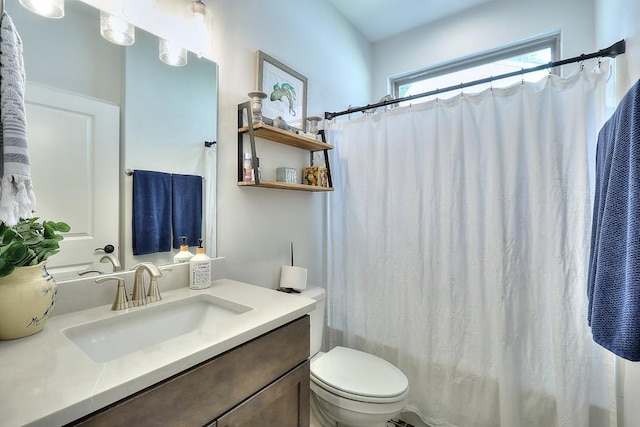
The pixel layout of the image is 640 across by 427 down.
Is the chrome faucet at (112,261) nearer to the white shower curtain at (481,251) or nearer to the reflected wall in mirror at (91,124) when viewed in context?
the reflected wall in mirror at (91,124)

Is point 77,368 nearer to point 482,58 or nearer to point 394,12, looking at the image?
point 394,12

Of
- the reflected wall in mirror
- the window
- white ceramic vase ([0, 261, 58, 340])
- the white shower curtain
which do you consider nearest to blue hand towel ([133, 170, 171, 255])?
the reflected wall in mirror

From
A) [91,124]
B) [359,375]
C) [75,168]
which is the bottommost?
[359,375]

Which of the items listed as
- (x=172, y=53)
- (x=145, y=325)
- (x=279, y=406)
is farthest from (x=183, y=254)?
(x=172, y=53)

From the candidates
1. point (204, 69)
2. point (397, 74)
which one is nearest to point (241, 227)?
point (204, 69)

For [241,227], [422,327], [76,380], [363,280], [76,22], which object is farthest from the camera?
[363,280]

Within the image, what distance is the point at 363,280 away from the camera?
1.92m

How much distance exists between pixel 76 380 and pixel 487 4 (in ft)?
9.45

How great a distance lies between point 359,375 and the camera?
1385mm

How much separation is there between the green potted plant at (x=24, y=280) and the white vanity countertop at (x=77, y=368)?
44 mm

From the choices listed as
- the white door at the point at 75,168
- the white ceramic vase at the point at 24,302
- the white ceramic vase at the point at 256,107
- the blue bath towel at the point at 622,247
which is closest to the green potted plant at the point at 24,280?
the white ceramic vase at the point at 24,302

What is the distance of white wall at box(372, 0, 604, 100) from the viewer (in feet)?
5.77

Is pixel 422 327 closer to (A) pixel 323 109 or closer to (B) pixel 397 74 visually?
(A) pixel 323 109

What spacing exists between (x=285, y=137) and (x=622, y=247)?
1.41 meters
